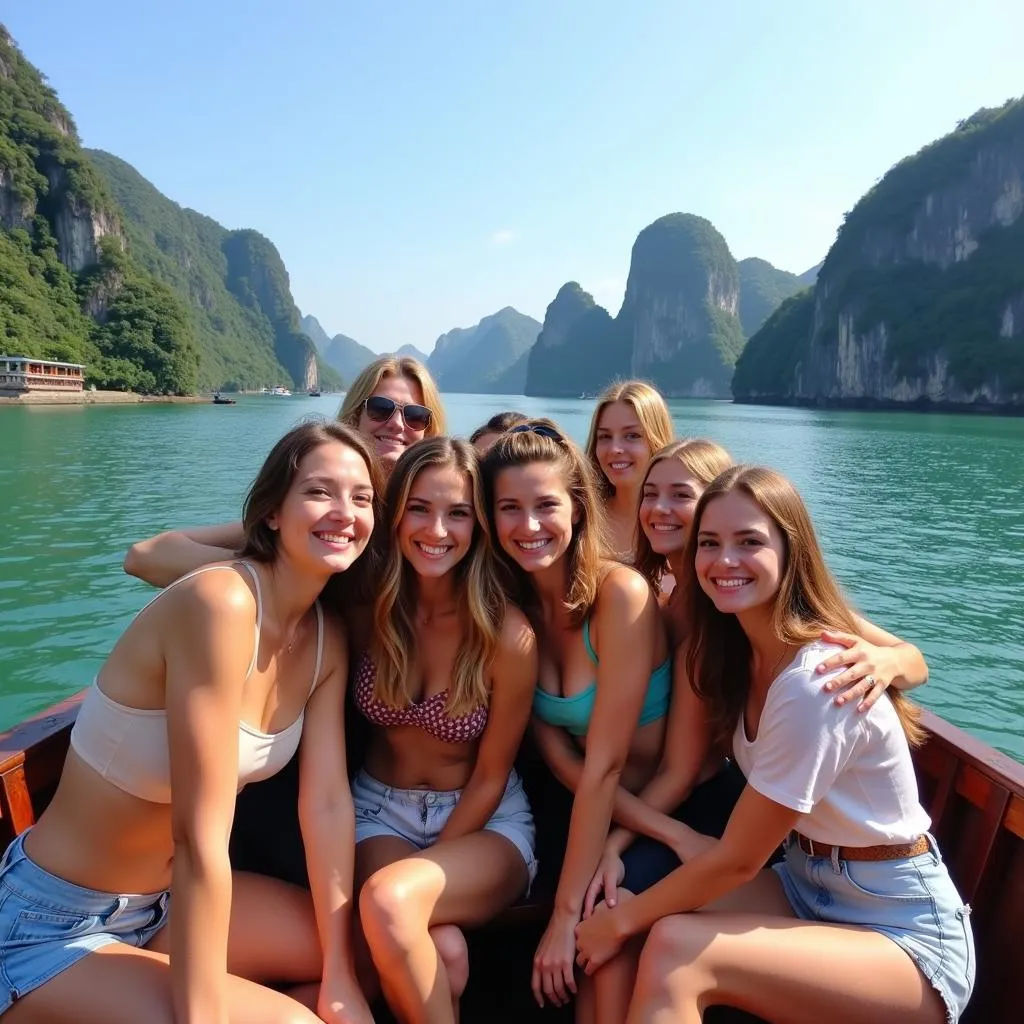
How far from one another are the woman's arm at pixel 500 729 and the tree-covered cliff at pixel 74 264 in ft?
216

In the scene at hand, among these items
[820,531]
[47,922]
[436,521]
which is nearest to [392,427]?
[436,521]

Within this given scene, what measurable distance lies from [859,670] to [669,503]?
1.02 meters

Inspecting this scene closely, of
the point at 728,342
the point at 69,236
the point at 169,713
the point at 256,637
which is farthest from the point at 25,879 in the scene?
the point at 728,342

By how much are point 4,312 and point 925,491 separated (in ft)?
195

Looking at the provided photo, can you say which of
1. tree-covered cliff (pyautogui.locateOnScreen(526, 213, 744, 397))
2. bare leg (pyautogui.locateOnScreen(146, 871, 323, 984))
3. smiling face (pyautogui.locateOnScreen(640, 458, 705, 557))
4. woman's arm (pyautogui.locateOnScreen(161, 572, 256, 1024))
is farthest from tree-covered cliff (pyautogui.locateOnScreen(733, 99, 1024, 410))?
woman's arm (pyautogui.locateOnScreen(161, 572, 256, 1024))

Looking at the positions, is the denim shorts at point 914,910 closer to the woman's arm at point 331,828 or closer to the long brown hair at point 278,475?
the woman's arm at point 331,828

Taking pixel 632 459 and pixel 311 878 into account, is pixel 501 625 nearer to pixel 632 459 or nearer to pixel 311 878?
pixel 311 878

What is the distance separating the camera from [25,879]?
1793 millimetres

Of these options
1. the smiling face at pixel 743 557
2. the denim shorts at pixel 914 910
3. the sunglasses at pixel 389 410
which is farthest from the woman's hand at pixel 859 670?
the sunglasses at pixel 389 410

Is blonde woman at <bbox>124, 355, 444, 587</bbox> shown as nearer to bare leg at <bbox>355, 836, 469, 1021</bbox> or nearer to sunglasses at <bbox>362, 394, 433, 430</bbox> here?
sunglasses at <bbox>362, 394, 433, 430</bbox>

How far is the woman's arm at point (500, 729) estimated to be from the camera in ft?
7.37

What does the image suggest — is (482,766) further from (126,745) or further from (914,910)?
(914,910)

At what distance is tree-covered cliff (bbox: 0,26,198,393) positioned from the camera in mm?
63000

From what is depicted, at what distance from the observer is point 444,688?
7.51ft
